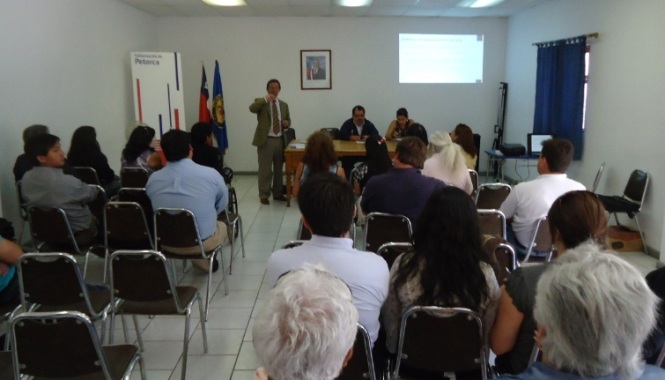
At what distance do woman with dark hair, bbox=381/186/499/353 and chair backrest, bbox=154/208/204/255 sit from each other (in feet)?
5.83

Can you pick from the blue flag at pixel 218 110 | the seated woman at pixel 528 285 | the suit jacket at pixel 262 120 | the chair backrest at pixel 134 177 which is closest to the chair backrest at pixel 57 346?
the seated woman at pixel 528 285

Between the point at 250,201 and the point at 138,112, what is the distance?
2128mm

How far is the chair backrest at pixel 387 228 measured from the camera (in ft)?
10.6

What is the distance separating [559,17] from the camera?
674cm

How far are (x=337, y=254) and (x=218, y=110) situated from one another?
271 inches

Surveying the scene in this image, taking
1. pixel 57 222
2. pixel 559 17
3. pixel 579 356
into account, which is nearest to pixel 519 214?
pixel 579 356

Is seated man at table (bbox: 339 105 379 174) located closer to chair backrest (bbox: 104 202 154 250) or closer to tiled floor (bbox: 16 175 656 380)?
tiled floor (bbox: 16 175 656 380)

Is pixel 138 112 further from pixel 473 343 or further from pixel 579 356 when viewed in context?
pixel 579 356

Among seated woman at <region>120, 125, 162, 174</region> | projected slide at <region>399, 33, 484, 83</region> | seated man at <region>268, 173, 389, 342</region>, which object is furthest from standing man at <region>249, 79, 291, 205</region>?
seated man at <region>268, 173, 389, 342</region>

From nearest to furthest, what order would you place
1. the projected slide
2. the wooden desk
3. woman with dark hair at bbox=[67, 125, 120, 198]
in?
1. woman with dark hair at bbox=[67, 125, 120, 198]
2. the wooden desk
3. the projected slide

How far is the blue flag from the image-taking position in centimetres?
838

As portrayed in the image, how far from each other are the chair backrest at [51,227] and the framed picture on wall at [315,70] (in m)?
→ 5.68

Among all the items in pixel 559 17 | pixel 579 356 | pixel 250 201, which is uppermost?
pixel 559 17

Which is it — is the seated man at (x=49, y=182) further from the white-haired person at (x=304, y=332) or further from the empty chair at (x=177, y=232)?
the white-haired person at (x=304, y=332)
